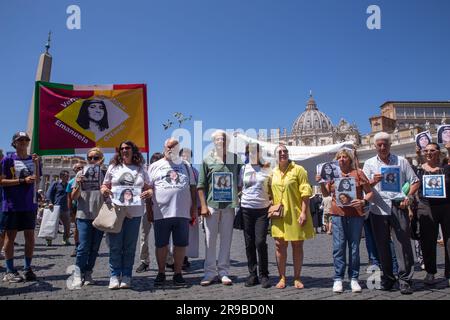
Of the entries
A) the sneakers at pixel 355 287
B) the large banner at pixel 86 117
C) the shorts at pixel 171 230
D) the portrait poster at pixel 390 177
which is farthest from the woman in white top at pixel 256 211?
the large banner at pixel 86 117

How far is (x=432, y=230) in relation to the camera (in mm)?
5121

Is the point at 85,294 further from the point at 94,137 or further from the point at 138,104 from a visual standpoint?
the point at 138,104

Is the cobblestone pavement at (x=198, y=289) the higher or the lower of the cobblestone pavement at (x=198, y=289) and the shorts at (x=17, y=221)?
the lower

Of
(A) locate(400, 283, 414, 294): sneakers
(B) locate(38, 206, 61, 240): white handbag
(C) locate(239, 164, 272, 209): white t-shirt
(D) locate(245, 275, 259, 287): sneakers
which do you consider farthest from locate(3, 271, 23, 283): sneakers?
(A) locate(400, 283, 414, 294): sneakers

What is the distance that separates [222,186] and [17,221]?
124 inches

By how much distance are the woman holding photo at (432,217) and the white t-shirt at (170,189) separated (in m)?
3.49

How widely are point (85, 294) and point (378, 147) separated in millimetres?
4371

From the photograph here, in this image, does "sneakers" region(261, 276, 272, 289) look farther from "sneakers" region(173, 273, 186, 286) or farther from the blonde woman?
the blonde woman

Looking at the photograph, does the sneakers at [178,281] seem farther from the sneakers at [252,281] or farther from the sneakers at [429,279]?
the sneakers at [429,279]

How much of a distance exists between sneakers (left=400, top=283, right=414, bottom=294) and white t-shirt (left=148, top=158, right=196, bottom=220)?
3.01m

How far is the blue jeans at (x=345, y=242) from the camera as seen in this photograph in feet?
15.2

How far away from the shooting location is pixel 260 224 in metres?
5.07

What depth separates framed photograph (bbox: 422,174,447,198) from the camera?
495 centimetres
